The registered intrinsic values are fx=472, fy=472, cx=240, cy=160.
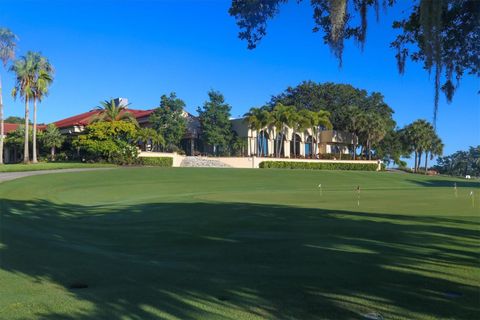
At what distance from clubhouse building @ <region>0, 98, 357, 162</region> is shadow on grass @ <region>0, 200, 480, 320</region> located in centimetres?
5820

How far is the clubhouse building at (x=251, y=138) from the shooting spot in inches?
2832

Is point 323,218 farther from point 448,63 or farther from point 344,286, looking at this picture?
point 344,286

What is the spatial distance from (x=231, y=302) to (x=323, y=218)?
9.16m

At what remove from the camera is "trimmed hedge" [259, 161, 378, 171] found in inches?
2660

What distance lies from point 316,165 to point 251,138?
10706 mm

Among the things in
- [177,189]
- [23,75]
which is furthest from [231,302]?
[23,75]

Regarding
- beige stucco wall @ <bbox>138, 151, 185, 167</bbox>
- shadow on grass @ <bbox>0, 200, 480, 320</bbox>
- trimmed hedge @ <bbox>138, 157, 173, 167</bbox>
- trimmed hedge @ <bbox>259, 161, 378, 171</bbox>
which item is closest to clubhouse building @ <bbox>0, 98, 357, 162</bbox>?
trimmed hedge @ <bbox>259, 161, 378, 171</bbox>

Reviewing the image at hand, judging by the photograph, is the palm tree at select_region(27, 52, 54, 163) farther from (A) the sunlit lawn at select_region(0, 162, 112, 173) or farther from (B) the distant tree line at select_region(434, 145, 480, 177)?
(B) the distant tree line at select_region(434, 145, 480, 177)

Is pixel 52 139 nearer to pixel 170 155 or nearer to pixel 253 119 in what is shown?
pixel 170 155

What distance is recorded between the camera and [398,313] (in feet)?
17.9

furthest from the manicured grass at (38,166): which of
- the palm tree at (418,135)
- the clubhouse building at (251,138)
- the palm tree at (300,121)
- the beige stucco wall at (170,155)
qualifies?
the palm tree at (418,135)

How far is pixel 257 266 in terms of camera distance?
7988mm

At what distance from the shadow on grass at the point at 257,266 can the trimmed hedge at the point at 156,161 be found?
44909 millimetres

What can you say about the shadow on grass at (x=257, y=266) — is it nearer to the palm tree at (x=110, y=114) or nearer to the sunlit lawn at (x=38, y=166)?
the sunlit lawn at (x=38, y=166)
